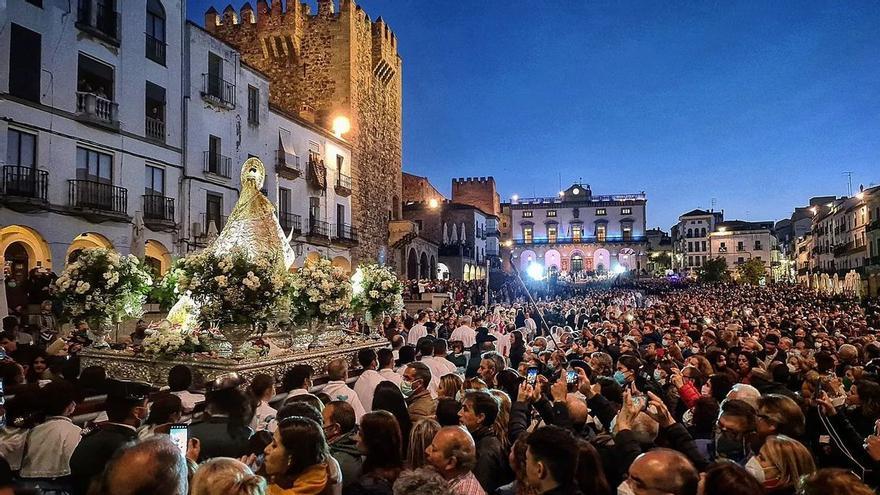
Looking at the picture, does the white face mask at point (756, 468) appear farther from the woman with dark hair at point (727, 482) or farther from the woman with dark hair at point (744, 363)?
the woman with dark hair at point (744, 363)

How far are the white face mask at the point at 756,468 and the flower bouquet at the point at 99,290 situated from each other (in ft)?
30.4

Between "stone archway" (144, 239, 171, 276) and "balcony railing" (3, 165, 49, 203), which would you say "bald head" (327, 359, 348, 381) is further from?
"stone archway" (144, 239, 171, 276)

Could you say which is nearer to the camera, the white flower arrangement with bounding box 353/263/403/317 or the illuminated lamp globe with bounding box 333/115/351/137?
the white flower arrangement with bounding box 353/263/403/317

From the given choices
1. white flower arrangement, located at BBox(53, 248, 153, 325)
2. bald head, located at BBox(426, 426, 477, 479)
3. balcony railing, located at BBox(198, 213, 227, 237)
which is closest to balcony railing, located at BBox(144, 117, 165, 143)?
balcony railing, located at BBox(198, 213, 227, 237)

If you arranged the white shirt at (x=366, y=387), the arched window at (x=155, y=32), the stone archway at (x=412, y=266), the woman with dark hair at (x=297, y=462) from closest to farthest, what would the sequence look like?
the woman with dark hair at (x=297, y=462)
the white shirt at (x=366, y=387)
the arched window at (x=155, y=32)
the stone archway at (x=412, y=266)

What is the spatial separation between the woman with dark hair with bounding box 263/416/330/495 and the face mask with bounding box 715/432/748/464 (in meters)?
3.12

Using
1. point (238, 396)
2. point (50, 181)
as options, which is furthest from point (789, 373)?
point (50, 181)

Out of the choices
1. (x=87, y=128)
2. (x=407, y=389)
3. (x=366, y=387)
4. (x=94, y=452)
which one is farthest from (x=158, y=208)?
(x=94, y=452)

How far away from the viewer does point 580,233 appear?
306 ft

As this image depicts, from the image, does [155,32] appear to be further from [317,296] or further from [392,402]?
[392,402]

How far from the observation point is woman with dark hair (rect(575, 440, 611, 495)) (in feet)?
12.0

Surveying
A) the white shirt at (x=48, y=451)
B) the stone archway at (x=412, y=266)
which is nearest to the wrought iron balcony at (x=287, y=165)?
the stone archway at (x=412, y=266)

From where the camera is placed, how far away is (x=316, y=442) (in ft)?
11.7

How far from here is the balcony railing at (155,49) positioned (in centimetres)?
2275
